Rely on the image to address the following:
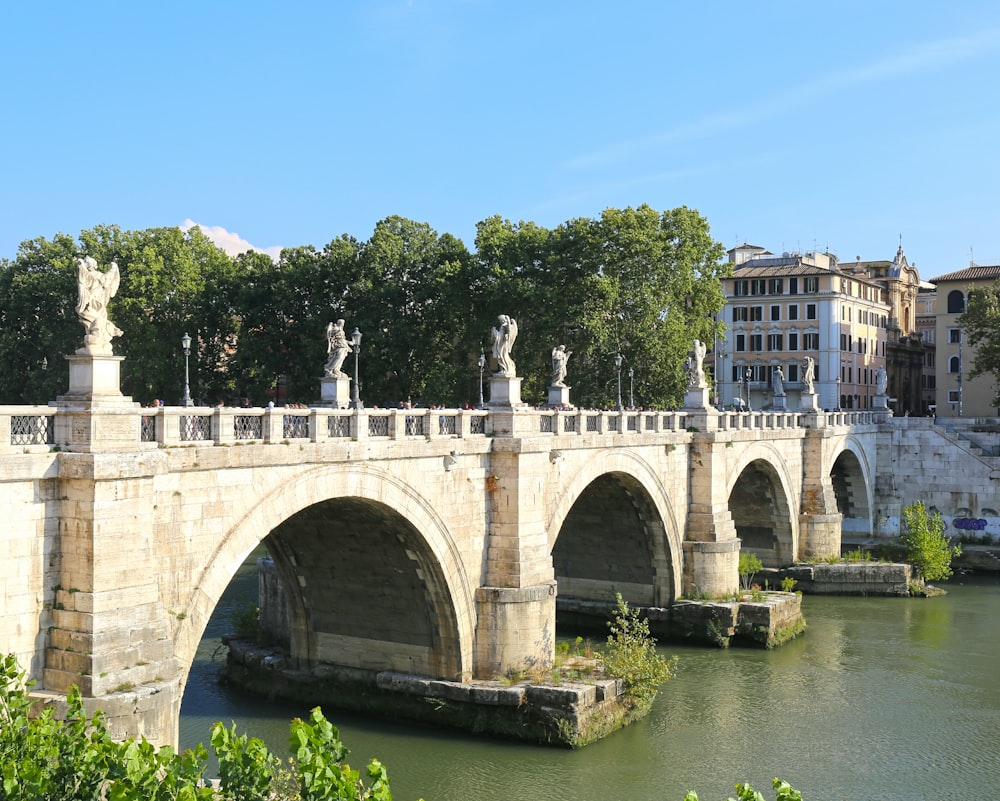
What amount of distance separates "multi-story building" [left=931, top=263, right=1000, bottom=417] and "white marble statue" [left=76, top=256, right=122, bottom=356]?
5829 cm

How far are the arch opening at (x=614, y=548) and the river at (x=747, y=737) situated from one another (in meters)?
2.57

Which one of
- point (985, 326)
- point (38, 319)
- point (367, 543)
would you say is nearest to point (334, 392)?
point (367, 543)

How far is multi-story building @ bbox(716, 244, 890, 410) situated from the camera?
6569 centimetres

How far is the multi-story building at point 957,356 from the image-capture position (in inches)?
2554

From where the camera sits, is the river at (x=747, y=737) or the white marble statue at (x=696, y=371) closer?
the river at (x=747, y=737)

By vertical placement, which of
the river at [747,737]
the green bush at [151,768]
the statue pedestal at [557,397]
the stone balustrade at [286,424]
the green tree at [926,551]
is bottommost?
the river at [747,737]

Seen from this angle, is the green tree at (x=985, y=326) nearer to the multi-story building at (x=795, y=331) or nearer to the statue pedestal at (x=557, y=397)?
the multi-story building at (x=795, y=331)

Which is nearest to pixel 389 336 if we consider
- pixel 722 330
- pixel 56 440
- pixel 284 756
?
pixel 722 330

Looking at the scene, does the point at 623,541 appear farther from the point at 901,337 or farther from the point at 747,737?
the point at 901,337

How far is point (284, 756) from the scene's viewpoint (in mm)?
20328

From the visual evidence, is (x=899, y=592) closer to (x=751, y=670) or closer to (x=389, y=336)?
(x=751, y=670)

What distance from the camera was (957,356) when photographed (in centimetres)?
6650

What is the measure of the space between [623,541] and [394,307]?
832 inches

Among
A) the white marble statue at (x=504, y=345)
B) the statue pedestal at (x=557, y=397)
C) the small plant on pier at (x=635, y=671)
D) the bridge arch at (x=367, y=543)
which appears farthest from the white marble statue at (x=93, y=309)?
the statue pedestal at (x=557, y=397)
